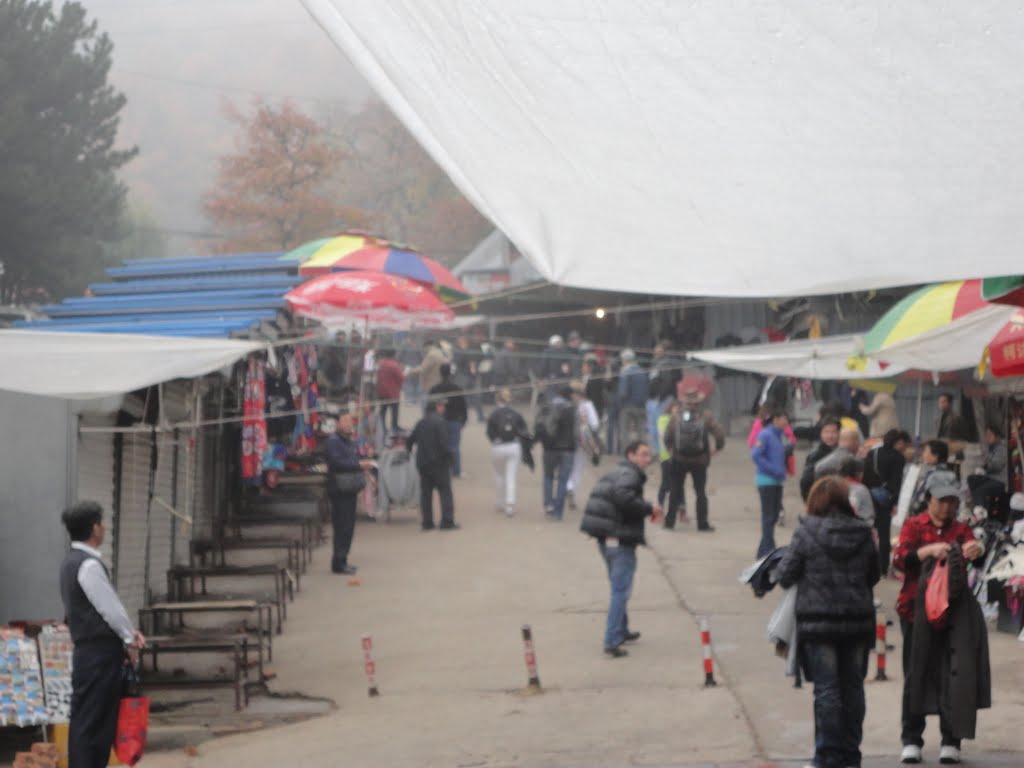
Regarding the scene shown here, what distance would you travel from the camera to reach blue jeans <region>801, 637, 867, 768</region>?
7.89 meters

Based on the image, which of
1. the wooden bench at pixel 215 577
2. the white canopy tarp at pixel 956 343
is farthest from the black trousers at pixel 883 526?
the wooden bench at pixel 215 577

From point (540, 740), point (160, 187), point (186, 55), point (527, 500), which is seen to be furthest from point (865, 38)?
point (186, 55)

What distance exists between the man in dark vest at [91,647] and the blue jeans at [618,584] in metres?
5.35

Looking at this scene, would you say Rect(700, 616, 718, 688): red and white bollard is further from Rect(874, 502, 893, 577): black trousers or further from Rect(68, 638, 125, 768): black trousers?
Rect(68, 638, 125, 768): black trousers

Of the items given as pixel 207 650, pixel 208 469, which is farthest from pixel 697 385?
pixel 207 650

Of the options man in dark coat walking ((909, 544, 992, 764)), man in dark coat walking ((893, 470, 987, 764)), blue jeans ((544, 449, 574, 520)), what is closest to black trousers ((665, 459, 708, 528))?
blue jeans ((544, 449, 574, 520))

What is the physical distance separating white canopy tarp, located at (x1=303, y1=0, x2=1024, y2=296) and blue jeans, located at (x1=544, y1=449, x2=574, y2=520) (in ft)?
49.3

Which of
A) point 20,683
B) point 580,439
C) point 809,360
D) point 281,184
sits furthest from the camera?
point 281,184

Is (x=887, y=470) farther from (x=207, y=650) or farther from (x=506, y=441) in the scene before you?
(x=207, y=650)

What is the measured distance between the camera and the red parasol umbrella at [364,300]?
16.5 m

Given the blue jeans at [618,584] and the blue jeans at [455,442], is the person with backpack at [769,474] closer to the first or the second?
the blue jeans at [618,584]

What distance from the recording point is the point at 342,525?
1703 centimetres

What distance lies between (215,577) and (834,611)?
8.69 m

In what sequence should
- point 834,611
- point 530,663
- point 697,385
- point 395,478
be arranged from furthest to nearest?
point 697,385 < point 395,478 < point 530,663 < point 834,611
